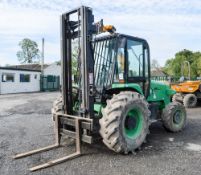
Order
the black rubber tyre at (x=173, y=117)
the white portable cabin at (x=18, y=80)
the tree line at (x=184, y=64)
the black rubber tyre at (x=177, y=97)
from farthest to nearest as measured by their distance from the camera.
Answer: the tree line at (x=184, y=64) → the white portable cabin at (x=18, y=80) → the black rubber tyre at (x=177, y=97) → the black rubber tyre at (x=173, y=117)

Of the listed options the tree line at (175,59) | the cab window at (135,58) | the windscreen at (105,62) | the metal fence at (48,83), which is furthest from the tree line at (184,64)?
the windscreen at (105,62)

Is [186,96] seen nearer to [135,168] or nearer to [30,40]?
[135,168]

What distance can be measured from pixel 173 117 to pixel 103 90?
7.88 feet

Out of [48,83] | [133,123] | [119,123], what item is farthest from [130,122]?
[48,83]

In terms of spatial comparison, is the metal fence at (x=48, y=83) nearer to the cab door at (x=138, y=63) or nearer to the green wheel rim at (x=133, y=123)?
the cab door at (x=138, y=63)

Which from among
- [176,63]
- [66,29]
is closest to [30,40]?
[176,63]

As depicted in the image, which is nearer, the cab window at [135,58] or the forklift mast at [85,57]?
the forklift mast at [85,57]

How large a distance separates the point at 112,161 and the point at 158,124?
375cm

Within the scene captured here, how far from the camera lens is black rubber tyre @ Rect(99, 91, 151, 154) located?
4977 mm

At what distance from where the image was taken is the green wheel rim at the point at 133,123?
215 inches

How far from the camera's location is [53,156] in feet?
17.2

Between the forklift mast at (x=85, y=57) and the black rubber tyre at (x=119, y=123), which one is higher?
the forklift mast at (x=85, y=57)

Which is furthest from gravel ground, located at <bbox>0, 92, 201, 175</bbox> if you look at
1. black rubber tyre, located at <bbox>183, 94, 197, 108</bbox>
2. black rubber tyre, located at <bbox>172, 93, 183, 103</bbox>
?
black rubber tyre, located at <bbox>183, 94, 197, 108</bbox>

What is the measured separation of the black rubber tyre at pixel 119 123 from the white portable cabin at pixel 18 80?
75.1 ft
